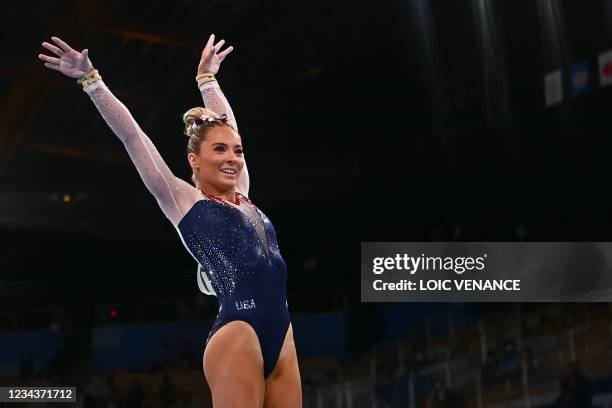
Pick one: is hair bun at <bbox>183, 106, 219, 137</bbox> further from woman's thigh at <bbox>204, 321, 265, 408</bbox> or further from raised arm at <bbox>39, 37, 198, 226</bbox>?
woman's thigh at <bbox>204, 321, 265, 408</bbox>

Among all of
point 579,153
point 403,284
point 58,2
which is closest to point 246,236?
point 403,284

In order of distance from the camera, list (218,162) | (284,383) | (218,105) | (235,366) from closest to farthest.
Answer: (235,366) < (284,383) < (218,162) < (218,105)

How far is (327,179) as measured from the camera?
9281mm

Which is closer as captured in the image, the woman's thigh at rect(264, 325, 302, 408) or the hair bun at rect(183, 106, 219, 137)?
the woman's thigh at rect(264, 325, 302, 408)

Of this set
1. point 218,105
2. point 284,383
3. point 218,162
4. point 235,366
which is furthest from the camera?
point 218,105

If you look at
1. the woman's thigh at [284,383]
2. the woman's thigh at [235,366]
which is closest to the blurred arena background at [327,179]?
the woman's thigh at [284,383]

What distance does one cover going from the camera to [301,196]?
9.24 meters

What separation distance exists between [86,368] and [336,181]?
10.9 feet

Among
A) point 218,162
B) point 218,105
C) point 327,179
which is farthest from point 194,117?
point 327,179

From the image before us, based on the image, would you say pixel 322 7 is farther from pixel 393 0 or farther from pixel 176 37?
pixel 176 37

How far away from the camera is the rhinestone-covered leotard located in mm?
2488

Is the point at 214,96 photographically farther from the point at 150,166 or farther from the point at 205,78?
the point at 150,166

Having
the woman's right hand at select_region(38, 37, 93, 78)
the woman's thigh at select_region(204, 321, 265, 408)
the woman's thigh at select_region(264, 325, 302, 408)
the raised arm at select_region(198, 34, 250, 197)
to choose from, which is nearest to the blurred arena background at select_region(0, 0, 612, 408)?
the raised arm at select_region(198, 34, 250, 197)

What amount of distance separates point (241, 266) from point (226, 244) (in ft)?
0.27
